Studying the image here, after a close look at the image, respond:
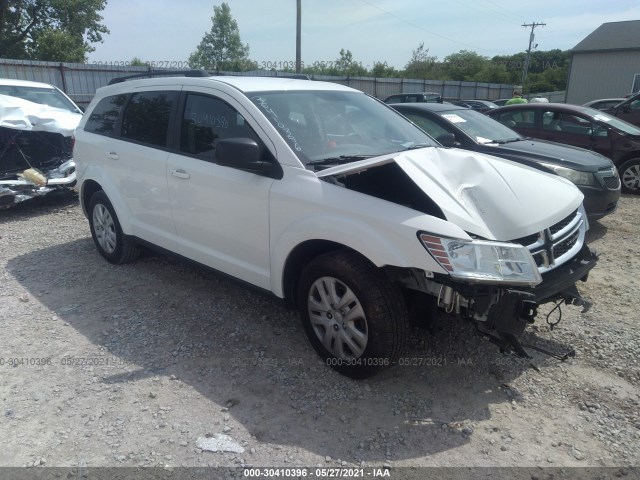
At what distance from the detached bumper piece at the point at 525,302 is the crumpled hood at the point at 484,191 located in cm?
33

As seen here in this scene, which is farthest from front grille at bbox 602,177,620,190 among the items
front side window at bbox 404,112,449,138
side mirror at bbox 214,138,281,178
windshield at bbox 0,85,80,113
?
windshield at bbox 0,85,80,113

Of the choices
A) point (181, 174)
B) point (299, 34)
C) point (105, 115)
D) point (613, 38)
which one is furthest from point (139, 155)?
point (613, 38)

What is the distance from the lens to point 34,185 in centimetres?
736

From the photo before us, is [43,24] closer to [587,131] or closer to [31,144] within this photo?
[31,144]

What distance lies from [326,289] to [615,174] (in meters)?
5.24

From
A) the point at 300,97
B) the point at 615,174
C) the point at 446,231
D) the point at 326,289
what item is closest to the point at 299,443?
the point at 326,289

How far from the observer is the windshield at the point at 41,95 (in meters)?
8.49

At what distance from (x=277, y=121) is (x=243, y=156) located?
0.44 m

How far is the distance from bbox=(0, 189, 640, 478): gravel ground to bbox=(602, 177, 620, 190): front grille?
2.09 metres

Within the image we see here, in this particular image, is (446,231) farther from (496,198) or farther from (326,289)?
(326,289)

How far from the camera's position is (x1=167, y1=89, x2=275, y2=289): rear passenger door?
3.52m

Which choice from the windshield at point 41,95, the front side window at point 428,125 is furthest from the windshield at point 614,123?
the windshield at point 41,95

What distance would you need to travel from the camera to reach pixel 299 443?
8.87 ft

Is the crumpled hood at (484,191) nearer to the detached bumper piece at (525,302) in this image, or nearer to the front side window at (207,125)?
the detached bumper piece at (525,302)
